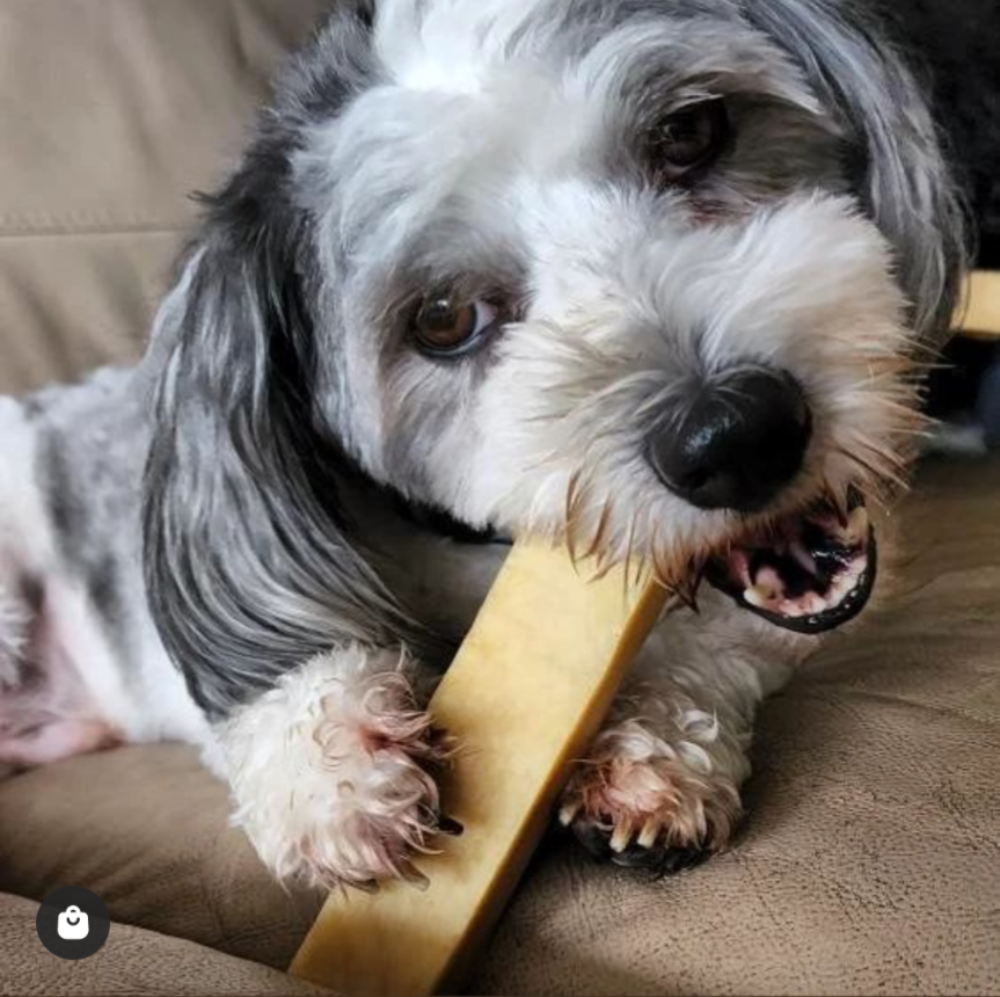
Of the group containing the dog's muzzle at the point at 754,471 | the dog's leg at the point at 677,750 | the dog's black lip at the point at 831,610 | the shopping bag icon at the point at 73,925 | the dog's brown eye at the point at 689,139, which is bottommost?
the dog's leg at the point at 677,750

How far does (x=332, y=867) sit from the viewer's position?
1054mm

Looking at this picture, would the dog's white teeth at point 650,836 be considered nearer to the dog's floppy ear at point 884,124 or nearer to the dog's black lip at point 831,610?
the dog's black lip at point 831,610

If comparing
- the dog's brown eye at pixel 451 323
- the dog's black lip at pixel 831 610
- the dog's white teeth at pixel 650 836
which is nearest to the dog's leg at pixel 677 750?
the dog's white teeth at pixel 650 836

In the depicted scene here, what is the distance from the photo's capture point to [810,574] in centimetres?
113

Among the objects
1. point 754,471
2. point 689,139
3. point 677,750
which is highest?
point 689,139

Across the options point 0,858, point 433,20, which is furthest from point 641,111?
point 0,858

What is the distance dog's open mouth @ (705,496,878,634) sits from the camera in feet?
3.63

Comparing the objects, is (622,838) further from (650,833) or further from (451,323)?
(451,323)

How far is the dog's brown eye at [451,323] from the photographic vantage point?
46.3 inches

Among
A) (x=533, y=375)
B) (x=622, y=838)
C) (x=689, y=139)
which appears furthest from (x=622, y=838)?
(x=689, y=139)

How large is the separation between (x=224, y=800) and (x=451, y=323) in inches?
18.7

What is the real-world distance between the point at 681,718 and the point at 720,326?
1.11 feet

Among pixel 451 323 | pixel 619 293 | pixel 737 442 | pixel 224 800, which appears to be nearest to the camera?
pixel 737 442

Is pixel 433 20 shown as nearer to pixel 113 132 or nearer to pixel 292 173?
pixel 292 173
